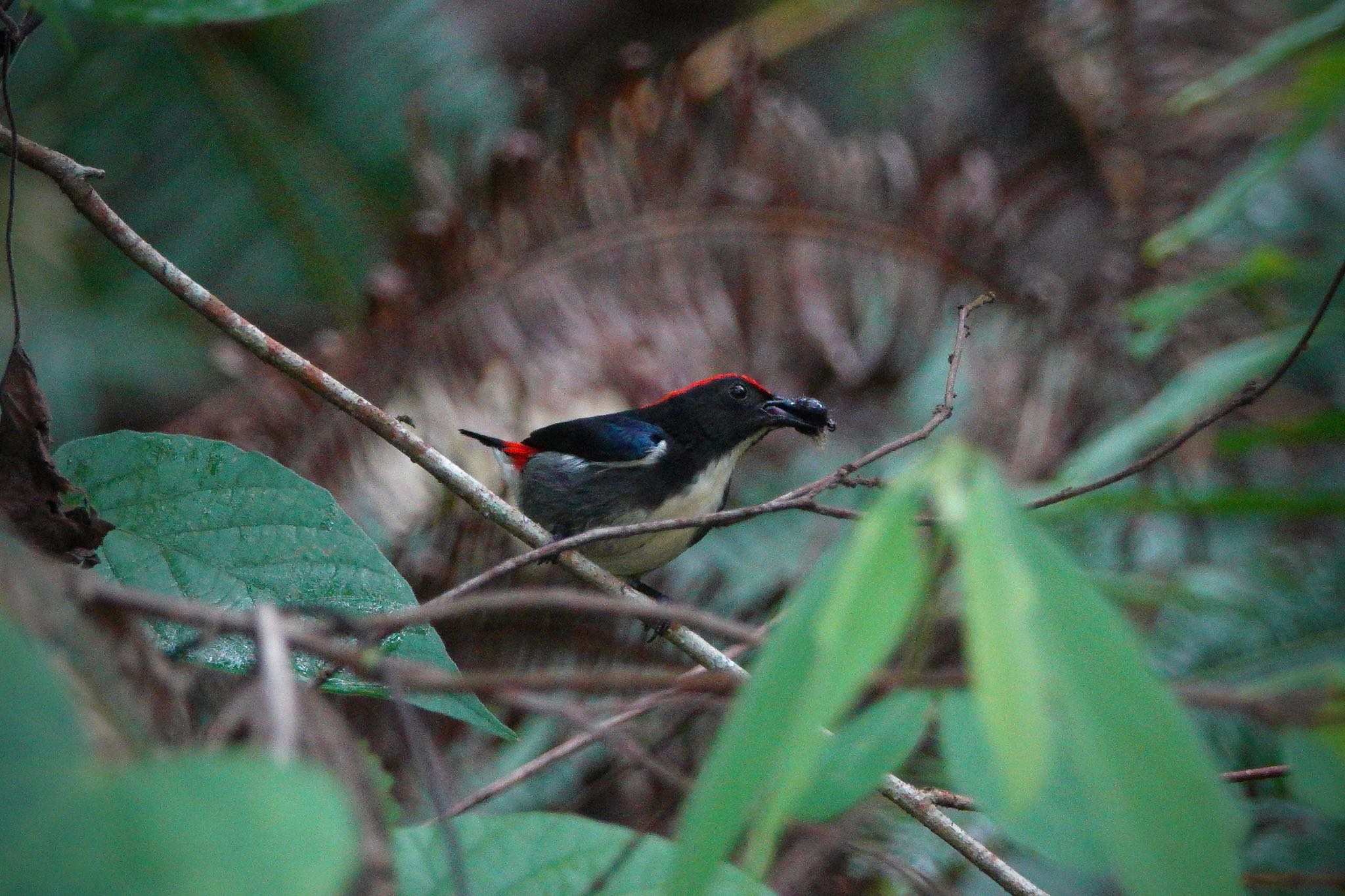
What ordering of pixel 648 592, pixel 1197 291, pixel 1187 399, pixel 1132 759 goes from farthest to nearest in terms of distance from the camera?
pixel 648 592
pixel 1197 291
pixel 1187 399
pixel 1132 759

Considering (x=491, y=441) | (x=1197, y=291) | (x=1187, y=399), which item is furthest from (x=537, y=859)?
(x=491, y=441)

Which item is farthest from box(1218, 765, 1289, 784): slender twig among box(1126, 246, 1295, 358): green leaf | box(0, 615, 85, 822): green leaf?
box(1126, 246, 1295, 358): green leaf

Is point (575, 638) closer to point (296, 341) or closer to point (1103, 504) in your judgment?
point (1103, 504)

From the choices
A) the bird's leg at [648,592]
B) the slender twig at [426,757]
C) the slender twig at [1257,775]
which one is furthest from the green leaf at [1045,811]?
the bird's leg at [648,592]

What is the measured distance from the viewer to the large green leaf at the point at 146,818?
2.08 ft

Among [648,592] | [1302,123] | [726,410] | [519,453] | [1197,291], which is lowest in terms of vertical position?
[648,592]

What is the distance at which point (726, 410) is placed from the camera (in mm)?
3930

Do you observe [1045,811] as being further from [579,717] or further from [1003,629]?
[579,717]

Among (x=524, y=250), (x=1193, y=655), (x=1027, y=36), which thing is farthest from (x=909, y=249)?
(x=1027, y=36)

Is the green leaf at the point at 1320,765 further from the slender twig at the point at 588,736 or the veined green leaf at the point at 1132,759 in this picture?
the slender twig at the point at 588,736

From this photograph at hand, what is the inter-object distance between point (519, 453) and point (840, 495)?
143 cm

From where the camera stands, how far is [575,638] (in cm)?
397

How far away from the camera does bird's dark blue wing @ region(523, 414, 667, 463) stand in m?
3.85

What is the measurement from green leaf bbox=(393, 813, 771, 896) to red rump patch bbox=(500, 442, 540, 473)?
9.20 feet
